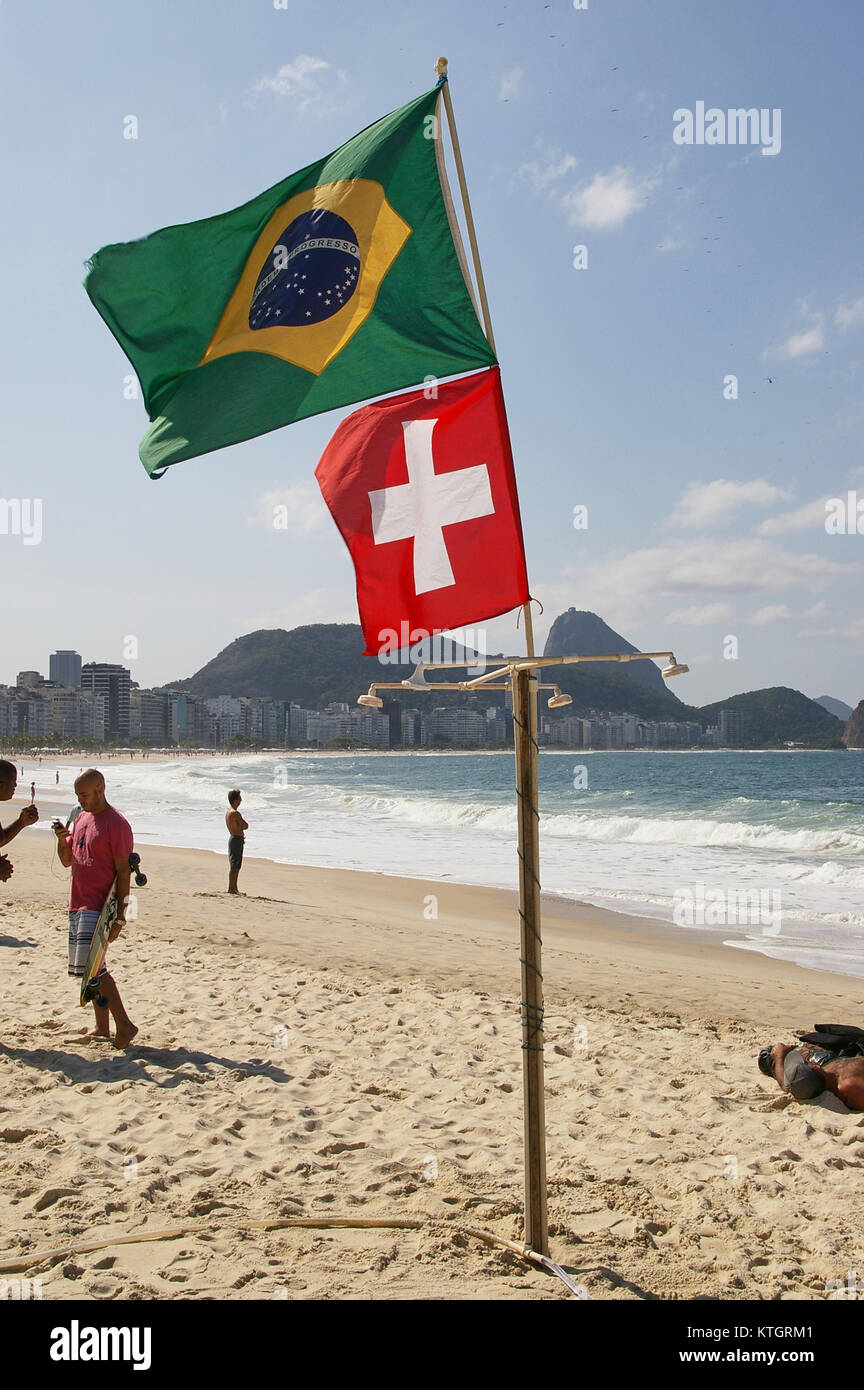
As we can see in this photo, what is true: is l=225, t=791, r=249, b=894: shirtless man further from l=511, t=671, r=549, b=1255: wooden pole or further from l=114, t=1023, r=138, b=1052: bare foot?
l=511, t=671, r=549, b=1255: wooden pole

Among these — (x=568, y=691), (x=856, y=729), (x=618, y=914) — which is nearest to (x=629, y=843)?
(x=618, y=914)

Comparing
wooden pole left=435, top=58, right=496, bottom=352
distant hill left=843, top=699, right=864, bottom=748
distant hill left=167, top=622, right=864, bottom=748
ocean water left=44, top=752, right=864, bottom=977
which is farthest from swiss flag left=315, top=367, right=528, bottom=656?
distant hill left=843, top=699, right=864, bottom=748

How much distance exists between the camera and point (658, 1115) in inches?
205

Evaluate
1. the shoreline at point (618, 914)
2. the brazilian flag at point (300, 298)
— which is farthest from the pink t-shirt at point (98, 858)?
the shoreline at point (618, 914)

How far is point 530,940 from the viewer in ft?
11.2

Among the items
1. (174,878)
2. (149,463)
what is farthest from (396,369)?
(174,878)

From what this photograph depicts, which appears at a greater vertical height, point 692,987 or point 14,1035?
point 14,1035

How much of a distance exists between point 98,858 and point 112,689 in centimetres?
18595

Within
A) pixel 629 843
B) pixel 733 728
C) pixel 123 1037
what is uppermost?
pixel 733 728

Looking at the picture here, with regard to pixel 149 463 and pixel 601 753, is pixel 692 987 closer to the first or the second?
pixel 149 463

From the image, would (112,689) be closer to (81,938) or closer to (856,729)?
(856,729)

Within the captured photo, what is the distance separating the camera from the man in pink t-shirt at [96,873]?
5.86m

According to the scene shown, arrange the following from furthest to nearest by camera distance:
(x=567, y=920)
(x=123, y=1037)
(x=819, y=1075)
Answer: (x=567, y=920), (x=123, y=1037), (x=819, y=1075)
